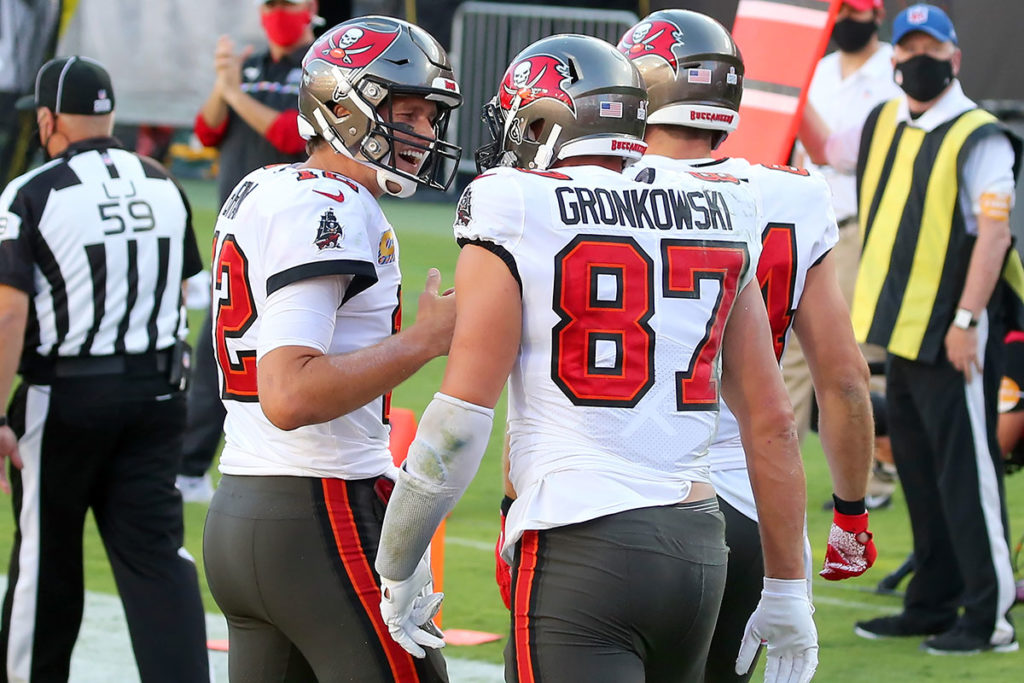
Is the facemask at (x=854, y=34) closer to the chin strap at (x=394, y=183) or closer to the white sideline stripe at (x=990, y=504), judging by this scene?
the white sideline stripe at (x=990, y=504)

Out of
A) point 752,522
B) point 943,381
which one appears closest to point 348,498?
point 752,522

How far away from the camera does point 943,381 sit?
18.4 feet

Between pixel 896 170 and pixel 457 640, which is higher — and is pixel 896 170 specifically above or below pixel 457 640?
above

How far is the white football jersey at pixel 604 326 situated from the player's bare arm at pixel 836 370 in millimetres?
758

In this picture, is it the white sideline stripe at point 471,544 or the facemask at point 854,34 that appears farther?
the facemask at point 854,34

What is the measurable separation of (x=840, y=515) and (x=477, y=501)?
422 centimetres

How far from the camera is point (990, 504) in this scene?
552 centimetres

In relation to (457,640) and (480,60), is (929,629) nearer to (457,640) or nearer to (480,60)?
(457,640)

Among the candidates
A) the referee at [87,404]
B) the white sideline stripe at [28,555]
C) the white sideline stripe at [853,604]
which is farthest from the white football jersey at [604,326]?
the white sideline stripe at [853,604]

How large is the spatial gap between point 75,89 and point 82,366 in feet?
3.07

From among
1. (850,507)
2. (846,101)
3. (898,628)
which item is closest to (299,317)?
(850,507)

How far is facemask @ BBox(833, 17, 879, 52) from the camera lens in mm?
8312

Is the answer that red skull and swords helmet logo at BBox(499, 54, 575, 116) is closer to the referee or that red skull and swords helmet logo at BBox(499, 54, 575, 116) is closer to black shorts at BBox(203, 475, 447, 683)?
black shorts at BBox(203, 475, 447, 683)

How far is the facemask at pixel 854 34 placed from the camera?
831cm
